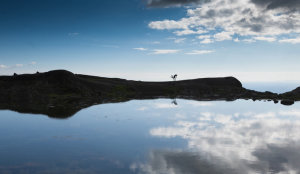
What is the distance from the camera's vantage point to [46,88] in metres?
107

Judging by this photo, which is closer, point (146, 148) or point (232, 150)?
point (232, 150)

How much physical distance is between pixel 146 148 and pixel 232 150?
928 cm

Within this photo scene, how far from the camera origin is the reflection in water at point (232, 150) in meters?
21.0

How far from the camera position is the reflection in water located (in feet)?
68.8

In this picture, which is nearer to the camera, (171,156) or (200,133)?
(171,156)

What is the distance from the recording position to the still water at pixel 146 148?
69.4 ft

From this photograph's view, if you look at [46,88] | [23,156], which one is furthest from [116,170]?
[46,88]

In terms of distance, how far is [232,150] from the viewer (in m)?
26.8

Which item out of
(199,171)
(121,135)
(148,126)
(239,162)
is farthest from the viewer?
(148,126)

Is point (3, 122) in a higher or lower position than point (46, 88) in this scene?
lower

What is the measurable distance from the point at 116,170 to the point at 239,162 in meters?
11.0

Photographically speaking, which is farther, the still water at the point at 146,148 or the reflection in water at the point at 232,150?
the still water at the point at 146,148

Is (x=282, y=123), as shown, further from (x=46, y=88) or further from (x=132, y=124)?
(x=46, y=88)

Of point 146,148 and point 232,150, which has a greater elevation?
point 232,150
